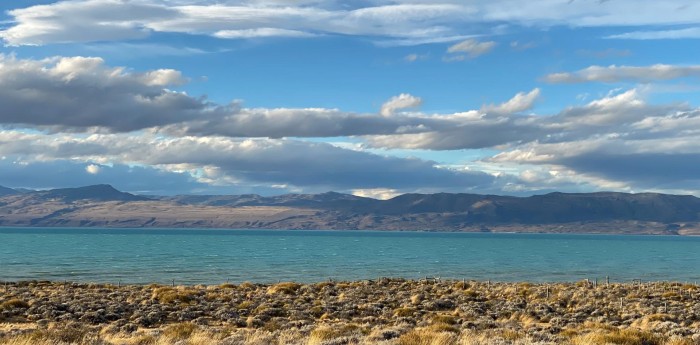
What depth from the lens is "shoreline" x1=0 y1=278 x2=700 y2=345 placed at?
2686cm

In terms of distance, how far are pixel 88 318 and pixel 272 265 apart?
229 ft

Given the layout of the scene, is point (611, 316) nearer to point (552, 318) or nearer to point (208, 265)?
point (552, 318)

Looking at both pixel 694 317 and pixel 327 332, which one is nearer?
pixel 327 332

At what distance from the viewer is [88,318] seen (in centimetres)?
3622

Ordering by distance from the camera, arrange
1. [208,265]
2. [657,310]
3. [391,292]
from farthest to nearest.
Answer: [208,265] < [391,292] < [657,310]

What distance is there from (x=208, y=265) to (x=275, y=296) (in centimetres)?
5623

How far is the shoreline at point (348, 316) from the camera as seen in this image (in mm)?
26859

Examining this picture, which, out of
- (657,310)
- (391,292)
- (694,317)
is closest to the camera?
(694,317)

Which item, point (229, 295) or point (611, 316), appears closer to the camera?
point (611, 316)

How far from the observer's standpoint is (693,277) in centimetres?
9375

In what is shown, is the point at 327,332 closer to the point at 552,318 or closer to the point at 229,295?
the point at 552,318

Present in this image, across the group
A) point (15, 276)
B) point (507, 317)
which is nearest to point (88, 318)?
point (507, 317)

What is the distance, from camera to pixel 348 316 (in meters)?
39.2

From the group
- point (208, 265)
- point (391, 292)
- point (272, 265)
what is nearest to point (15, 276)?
point (208, 265)
